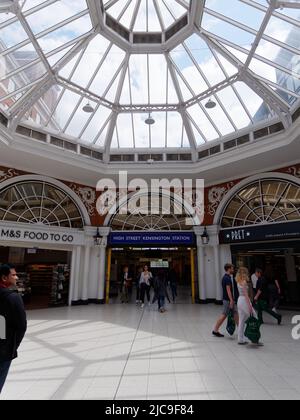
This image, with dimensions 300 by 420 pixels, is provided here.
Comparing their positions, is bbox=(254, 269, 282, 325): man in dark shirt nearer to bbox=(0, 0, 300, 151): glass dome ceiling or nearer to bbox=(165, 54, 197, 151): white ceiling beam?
bbox=(0, 0, 300, 151): glass dome ceiling

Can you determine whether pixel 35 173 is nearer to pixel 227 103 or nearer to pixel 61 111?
pixel 61 111

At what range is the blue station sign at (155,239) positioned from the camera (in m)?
12.2

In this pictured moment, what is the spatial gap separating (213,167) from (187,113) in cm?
254

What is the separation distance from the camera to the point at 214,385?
365cm

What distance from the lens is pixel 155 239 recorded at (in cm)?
1223

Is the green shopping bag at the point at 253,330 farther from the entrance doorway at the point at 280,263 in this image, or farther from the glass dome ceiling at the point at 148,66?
the glass dome ceiling at the point at 148,66

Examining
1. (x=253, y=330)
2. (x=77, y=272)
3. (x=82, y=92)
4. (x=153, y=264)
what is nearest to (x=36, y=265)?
(x=77, y=272)

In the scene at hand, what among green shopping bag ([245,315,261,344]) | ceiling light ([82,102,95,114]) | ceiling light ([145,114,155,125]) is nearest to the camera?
green shopping bag ([245,315,261,344])

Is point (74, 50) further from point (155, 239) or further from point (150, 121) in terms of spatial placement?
point (155, 239)

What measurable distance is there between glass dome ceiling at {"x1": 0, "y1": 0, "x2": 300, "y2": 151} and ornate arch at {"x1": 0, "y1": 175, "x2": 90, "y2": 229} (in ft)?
8.15

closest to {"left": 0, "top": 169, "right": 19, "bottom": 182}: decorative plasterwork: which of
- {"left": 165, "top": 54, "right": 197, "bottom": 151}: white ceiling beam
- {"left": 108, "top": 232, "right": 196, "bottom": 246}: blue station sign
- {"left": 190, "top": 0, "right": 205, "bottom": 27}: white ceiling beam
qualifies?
{"left": 108, "top": 232, "right": 196, "bottom": 246}: blue station sign

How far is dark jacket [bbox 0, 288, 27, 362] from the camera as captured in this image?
252 cm

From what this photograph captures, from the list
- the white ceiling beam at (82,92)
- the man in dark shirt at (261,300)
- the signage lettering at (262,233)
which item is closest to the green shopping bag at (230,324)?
the man in dark shirt at (261,300)
